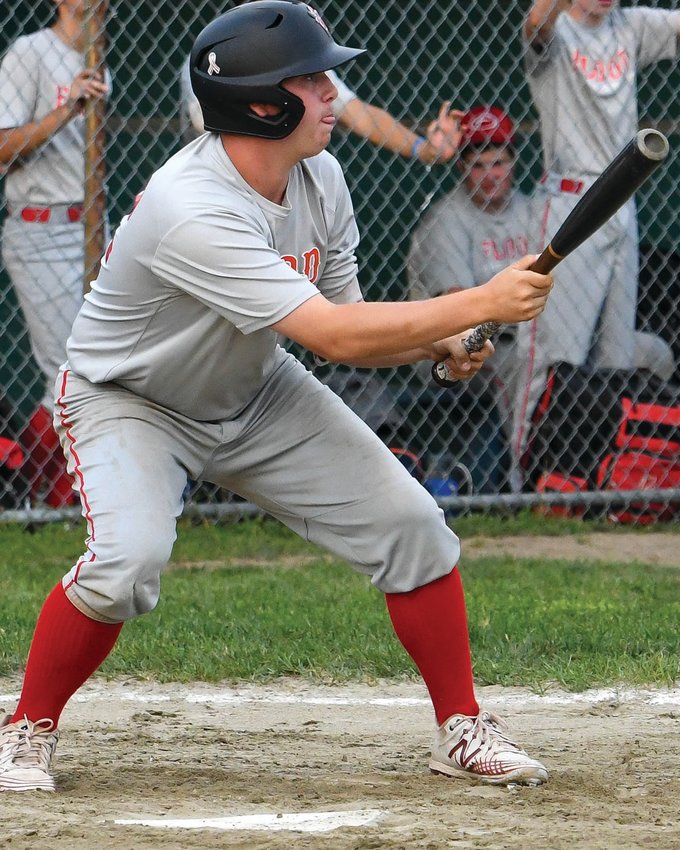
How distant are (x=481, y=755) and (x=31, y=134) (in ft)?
12.8

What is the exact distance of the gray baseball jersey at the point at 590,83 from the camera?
21.5 feet

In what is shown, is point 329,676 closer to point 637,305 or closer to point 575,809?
point 575,809

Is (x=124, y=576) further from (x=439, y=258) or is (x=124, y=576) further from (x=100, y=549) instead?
(x=439, y=258)

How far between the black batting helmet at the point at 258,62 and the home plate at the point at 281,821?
1417 mm

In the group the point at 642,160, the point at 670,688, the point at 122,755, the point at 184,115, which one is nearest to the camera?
the point at 642,160

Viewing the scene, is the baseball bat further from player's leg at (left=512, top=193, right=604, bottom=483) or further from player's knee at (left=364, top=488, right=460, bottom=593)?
player's leg at (left=512, top=193, right=604, bottom=483)

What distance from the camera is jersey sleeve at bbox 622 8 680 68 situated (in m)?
6.64

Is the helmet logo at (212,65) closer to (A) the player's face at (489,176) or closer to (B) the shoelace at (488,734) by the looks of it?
(B) the shoelace at (488,734)

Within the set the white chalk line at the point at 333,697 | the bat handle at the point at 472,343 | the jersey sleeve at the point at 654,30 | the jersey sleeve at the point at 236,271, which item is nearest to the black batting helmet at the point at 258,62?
the jersey sleeve at the point at 236,271

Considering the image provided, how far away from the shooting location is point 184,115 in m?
6.37

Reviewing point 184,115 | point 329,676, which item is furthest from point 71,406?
point 184,115

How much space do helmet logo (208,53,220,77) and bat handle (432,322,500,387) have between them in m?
0.78

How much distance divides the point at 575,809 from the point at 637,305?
4657 mm

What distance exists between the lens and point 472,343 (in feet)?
10.7
